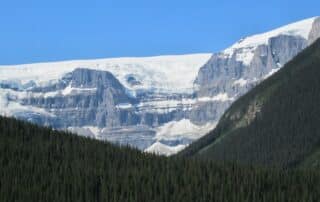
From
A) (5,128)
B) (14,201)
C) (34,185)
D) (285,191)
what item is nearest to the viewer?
(14,201)

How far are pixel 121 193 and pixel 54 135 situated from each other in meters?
41.1

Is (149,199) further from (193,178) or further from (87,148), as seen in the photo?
(87,148)

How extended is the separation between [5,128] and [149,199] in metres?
44.0

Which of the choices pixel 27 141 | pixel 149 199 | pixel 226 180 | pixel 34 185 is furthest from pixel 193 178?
pixel 27 141

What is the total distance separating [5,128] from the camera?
512 feet

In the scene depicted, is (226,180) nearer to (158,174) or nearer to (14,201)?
(158,174)

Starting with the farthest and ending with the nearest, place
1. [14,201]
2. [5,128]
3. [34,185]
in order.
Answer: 1. [5,128]
2. [34,185]
3. [14,201]

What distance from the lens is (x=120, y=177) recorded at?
131250 millimetres

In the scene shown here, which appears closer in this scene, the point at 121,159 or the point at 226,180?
the point at 226,180

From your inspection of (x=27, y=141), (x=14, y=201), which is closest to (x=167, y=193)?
(x=14, y=201)

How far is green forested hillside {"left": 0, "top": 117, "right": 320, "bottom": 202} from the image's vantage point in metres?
121

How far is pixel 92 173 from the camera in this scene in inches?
5138

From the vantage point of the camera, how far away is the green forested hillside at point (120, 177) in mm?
120562

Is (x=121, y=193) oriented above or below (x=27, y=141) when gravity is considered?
below
